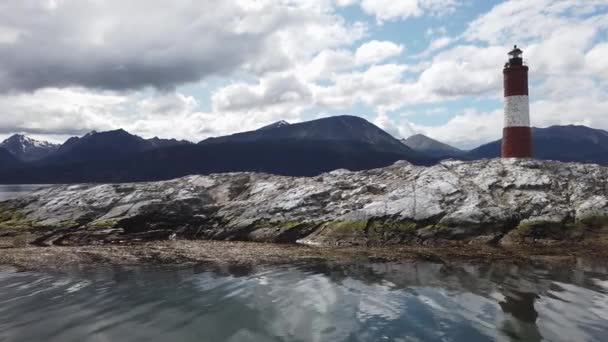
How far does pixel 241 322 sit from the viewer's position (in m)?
17.2

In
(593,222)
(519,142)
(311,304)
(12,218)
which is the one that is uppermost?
(519,142)

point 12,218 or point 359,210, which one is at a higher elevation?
point 359,210

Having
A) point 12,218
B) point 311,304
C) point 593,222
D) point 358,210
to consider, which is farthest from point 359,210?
point 12,218

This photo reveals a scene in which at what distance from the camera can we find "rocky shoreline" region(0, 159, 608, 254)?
125ft

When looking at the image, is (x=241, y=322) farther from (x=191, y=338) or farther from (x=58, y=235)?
(x=58, y=235)

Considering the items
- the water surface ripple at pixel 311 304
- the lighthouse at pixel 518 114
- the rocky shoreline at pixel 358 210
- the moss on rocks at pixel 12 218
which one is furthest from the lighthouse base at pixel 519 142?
the moss on rocks at pixel 12 218

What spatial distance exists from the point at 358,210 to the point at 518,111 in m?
26.1

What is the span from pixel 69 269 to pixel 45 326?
12.5 metres

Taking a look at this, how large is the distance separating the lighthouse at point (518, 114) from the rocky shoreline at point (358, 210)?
23.7 ft

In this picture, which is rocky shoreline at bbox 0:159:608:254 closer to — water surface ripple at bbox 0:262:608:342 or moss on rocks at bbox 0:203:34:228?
moss on rocks at bbox 0:203:34:228

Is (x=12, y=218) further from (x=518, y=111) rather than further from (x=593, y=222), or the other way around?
(x=518, y=111)

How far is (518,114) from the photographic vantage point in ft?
179

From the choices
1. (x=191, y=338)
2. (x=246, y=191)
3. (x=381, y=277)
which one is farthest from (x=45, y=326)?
(x=246, y=191)

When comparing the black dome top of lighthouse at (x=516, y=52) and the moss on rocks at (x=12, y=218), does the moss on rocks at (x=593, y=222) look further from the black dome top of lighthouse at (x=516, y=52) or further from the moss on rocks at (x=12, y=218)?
the moss on rocks at (x=12, y=218)
